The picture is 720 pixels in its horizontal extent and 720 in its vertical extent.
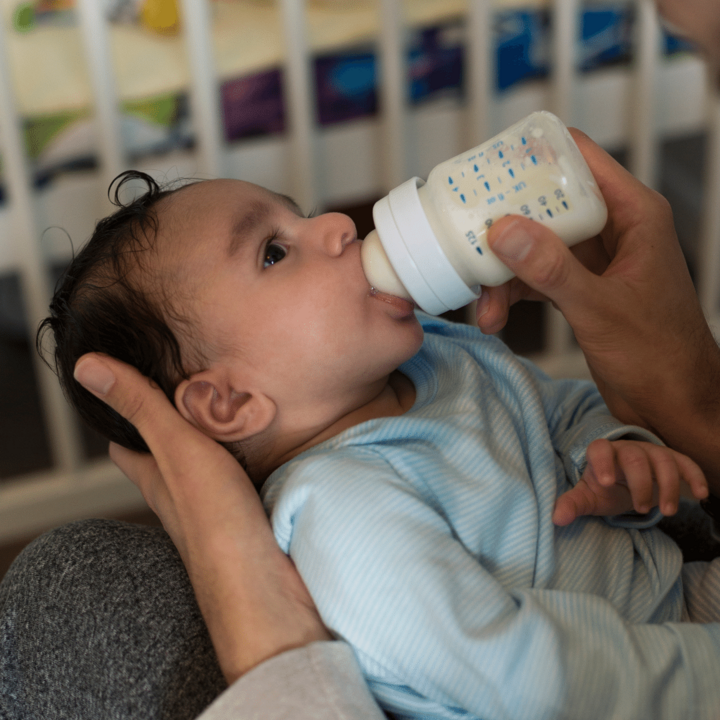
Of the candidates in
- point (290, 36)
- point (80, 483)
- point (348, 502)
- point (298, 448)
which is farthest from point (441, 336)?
point (80, 483)

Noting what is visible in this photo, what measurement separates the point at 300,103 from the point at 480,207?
959 millimetres

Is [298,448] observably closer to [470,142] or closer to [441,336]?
[441,336]

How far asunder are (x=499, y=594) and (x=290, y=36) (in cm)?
117

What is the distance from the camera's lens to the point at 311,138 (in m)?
1.62

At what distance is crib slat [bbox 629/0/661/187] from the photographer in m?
1.73

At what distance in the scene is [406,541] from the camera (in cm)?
73

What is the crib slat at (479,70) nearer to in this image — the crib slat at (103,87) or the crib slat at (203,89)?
the crib slat at (203,89)

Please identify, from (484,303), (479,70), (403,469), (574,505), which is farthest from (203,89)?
(574,505)

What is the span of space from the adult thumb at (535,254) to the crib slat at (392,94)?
950mm

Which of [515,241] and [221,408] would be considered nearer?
[515,241]

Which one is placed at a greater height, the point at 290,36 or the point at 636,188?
the point at 290,36

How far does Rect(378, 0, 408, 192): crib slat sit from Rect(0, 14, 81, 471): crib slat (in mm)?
697

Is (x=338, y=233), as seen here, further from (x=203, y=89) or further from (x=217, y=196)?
(x=203, y=89)

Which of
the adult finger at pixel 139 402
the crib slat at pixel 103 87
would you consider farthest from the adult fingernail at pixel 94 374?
the crib slat at pixel 103 87
